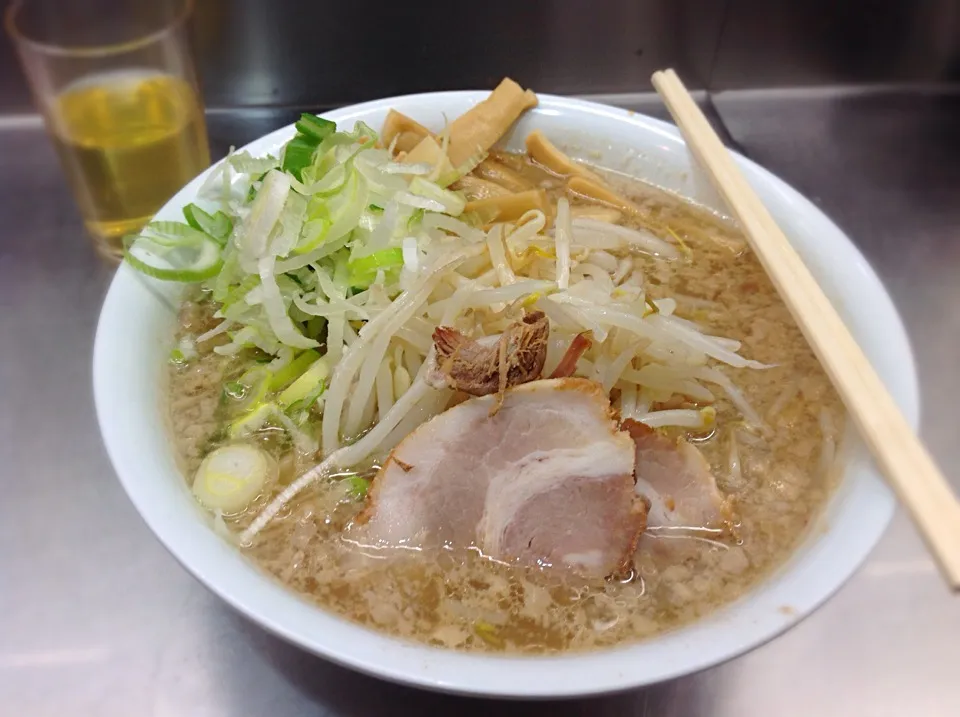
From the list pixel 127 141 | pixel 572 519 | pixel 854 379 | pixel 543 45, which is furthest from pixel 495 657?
pixel 543 45

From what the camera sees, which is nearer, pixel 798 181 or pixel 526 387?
pixel 526 387

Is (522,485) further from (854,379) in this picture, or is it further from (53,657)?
(53,657)

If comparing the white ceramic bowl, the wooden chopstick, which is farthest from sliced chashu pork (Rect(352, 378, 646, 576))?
the wooden chopstick

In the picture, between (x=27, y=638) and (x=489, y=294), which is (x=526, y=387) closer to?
(x=489, y=294)

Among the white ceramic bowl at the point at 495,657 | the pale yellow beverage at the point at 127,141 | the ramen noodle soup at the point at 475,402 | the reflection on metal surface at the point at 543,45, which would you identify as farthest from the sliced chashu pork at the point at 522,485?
the reflection on metal surface at the point at 543,45

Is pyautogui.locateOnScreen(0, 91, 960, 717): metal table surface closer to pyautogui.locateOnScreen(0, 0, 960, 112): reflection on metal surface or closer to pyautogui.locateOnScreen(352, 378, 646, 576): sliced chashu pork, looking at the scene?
pyautogui.locateOnScreen(352, 378, 646, 576): sliced chashu pork

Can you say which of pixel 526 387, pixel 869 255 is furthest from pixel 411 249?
pixel 869 255

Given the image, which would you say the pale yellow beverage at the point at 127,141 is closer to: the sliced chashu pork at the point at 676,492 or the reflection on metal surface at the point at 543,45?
the reflection on metal surface at the point at 543,45
